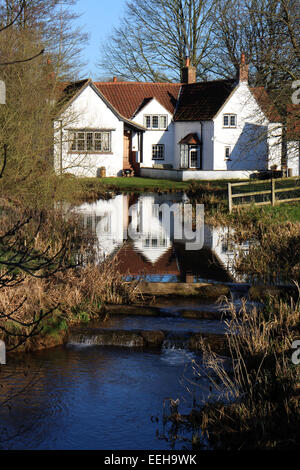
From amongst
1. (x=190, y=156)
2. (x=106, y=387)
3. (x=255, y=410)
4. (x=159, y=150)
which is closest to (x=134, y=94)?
(x=159, y=150)

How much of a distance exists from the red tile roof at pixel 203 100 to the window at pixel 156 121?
0.95 m

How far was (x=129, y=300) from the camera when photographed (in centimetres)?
1416

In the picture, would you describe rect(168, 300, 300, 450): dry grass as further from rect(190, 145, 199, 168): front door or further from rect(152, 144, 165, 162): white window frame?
rect(152, 144, 165, 162): white window frame

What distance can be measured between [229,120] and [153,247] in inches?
1286

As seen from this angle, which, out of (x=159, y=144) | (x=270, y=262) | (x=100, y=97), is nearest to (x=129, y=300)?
(x=270, y=262)

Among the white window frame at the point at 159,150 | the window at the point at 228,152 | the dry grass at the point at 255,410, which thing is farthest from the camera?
the white window frame at the point at 159,150

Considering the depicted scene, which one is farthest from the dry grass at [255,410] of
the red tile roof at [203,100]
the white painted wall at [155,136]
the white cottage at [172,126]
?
the white painted wall at [155,136]

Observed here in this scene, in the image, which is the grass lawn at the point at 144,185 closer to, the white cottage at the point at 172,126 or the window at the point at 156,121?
the white cottage at the point at 172,126

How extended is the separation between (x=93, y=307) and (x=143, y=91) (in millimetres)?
45723

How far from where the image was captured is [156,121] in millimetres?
55406

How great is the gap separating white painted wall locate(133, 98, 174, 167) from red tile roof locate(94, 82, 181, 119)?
3.04 feet

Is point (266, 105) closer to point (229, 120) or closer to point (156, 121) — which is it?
point (229, 120)

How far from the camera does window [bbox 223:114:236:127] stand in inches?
2066

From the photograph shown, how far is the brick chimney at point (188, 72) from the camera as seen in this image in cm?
5728
